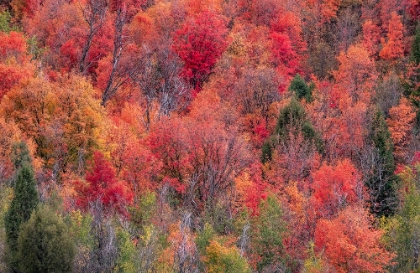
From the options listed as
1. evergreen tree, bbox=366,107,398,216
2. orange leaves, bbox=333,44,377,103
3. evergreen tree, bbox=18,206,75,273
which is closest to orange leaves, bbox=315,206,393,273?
evergreen tree, bbox=366,107,398,216

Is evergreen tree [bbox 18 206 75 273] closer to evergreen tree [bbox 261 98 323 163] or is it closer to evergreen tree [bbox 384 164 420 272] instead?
evergreen tree [bbox 384 164 420 272]

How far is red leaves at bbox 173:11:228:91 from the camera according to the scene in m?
80.2

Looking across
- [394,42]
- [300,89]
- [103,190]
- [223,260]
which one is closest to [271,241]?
[223,260]

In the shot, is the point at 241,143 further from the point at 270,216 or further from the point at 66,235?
the point at 66,235

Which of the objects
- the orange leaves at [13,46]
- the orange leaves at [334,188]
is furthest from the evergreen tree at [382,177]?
the orange leaves at [13,46]

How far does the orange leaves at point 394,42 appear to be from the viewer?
86.2 m

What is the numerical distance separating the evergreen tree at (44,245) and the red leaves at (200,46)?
46.2 meters

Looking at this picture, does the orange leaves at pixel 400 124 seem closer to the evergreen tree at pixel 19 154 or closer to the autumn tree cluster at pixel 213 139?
the autumn tree cluster at pixel 213 139

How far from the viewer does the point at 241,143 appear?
177ft

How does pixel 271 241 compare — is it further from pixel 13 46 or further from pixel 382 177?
pixel 13 46

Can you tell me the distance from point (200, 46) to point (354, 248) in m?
45.9

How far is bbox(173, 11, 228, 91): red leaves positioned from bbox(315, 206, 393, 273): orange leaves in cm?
4029

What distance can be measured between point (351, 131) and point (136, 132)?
74.3 feet

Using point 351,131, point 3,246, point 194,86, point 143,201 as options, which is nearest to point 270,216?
point 143,201
